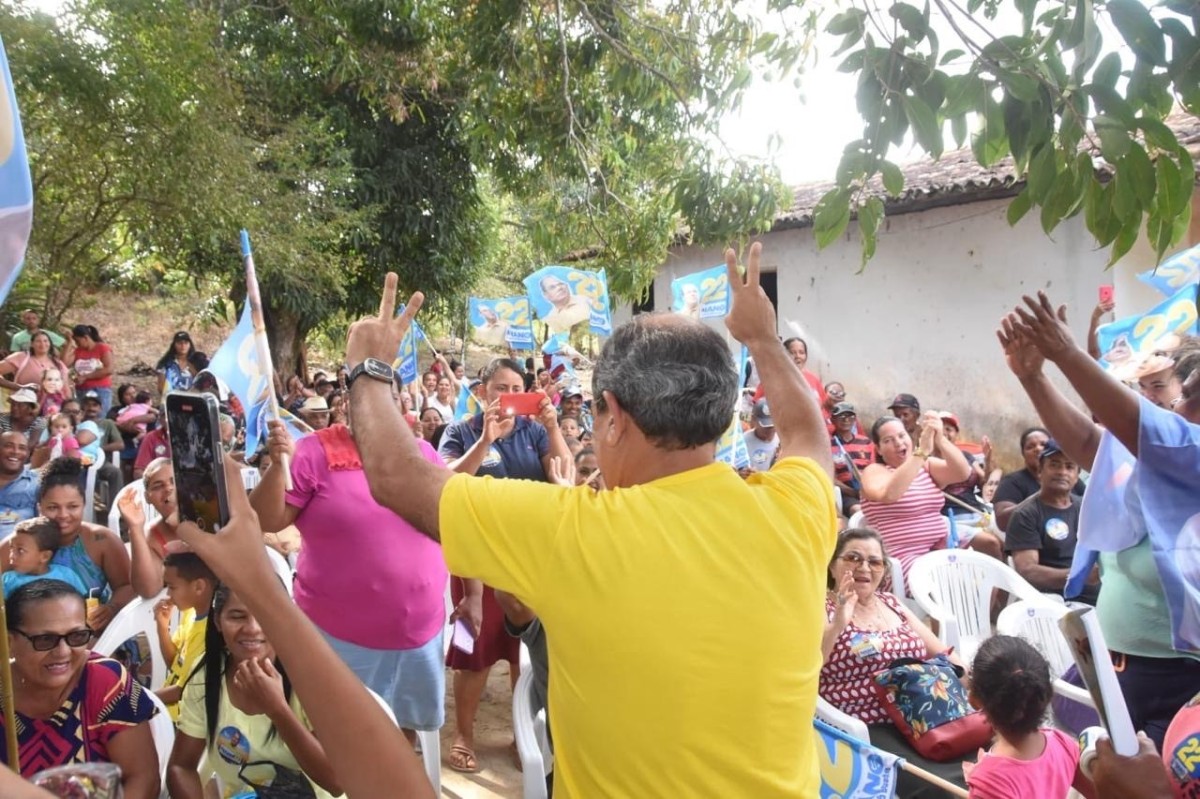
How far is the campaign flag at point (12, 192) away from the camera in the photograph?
1.45m

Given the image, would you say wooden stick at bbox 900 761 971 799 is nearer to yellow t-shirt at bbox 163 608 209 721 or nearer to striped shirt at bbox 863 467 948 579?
striped shirt at bbox 863 467 948 579

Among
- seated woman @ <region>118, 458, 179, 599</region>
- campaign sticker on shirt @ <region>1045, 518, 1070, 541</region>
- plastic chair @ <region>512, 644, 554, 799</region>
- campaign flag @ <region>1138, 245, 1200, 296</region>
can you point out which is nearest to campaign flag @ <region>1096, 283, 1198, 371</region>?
campaign flag @ <region>1138, 245, 1200, 296</region>

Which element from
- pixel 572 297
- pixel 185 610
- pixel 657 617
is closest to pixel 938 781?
pixel 657 617

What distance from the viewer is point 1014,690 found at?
2643 mm

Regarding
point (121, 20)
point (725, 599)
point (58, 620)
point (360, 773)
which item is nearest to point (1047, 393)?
point (725, 599)

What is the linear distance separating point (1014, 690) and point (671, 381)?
1783mm

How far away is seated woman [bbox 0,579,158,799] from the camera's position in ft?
8.01

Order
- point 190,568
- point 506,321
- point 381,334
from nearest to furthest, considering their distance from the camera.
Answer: point 381,334
point 190,568
point 506,321

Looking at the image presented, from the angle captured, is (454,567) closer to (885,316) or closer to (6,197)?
(6,197)

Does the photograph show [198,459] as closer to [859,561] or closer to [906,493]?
[859,561]

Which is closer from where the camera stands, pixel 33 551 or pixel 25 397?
pixel 33 551

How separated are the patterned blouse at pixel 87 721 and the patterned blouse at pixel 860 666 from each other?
2.31 m

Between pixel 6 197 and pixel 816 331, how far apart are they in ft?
40.8

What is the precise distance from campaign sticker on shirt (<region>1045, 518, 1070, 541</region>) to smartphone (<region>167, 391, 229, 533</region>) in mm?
4413
